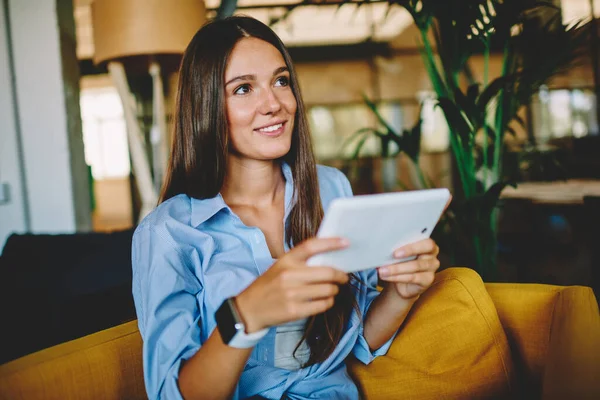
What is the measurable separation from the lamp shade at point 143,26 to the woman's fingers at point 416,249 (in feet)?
5.66

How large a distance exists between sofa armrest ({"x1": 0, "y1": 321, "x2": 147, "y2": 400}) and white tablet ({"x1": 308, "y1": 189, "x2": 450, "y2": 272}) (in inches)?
22.1

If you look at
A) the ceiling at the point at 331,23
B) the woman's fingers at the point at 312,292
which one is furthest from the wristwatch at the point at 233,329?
the ceiling at the point at 331,23

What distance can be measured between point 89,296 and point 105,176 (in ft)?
36.6

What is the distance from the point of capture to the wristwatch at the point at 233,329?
2.68 feet

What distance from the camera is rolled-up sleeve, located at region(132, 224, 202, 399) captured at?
965mm

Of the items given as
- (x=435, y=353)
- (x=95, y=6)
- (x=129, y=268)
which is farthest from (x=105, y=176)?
(x=435, y=353)

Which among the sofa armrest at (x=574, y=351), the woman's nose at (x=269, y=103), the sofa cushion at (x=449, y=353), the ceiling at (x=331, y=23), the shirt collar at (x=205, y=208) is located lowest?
the sofa cushion at (x=449, y=353)

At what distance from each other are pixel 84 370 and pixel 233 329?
1.28ft

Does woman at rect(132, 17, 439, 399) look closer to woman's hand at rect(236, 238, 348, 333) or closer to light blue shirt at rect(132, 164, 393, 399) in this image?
light blue shirt at rect(132, 164, 393, 399)

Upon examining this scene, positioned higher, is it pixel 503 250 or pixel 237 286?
pixel 237 286

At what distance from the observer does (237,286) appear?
1092 millimetres

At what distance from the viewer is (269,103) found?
118 cm

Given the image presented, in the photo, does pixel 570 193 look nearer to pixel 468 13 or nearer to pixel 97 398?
pixel 468 13

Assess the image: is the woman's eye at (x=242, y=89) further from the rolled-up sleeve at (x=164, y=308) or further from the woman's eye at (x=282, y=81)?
the rolled-up sleeve at (x=164, y=308)
